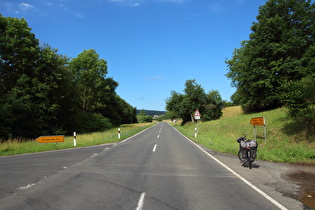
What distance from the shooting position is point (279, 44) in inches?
1102

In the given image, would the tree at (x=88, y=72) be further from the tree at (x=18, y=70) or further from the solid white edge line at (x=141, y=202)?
the solid white edge line at (x=141, y=202)

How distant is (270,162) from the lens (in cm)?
939

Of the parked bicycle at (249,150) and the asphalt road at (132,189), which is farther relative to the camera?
the parked bicycle at (249,150)

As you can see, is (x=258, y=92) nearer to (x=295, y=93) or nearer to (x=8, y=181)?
(x=295, y=93)

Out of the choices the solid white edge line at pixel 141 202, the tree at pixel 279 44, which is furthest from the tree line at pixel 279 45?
the solid white edge line at pixel 141 202

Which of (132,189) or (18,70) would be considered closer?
(132,189)

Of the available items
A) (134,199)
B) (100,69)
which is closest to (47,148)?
(134,199)

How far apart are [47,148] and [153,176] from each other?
11.0 meters

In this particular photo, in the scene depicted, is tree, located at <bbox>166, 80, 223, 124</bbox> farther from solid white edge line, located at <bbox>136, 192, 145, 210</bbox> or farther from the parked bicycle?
solid white edge line, located at <bbox>136, 192, 145, 210</bbox>

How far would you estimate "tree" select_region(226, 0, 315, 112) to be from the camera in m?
27.5

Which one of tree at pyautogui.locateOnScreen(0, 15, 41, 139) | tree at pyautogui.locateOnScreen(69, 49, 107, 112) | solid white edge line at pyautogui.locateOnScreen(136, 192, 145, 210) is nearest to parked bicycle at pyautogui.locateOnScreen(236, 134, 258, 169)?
solid white edge line at pyautogui.locateOnScreen(136, 192, 145, 210)

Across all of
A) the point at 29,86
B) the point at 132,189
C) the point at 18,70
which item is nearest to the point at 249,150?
the point at 132,189

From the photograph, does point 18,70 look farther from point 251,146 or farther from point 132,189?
point 251,146

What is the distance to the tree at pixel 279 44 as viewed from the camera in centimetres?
2746
